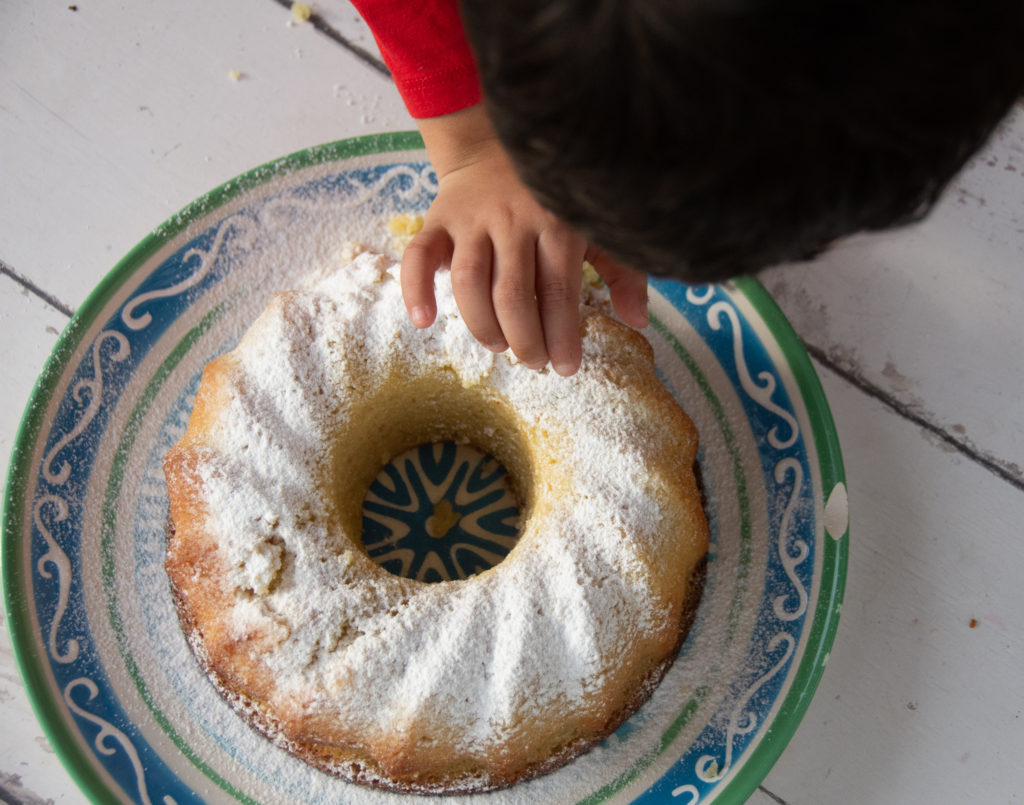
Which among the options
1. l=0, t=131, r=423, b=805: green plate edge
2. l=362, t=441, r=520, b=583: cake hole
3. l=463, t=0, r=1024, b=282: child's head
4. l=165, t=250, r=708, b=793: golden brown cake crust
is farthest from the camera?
l=362, t=441, r=520, b=583: cake hole

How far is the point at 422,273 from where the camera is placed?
0.97 metres

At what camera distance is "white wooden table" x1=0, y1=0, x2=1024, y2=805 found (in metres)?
1.19

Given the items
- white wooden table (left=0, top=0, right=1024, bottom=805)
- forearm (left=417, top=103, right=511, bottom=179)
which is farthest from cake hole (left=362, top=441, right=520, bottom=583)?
white wooden table (left=0, top=0, right=1024, bottom=805)

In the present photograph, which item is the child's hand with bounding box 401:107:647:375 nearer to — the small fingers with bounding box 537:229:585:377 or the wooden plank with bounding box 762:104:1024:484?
the small fingers with bounding box 537:229:585:377

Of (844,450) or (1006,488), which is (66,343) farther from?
(1006,488)

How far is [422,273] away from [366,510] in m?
0.38

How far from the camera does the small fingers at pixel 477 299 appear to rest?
0.96 metres

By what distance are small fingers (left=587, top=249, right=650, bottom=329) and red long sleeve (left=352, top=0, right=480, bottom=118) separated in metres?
0.29

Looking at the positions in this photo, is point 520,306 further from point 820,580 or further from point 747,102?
point 820,580

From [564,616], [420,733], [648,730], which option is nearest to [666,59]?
[564,616]

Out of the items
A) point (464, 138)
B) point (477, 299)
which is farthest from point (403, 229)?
point (477, 299)

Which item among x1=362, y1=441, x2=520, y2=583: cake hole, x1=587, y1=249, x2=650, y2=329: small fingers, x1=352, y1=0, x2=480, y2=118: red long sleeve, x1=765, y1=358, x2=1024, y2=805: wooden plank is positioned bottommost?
x1=765, y1=358, x2=1024, y2=805: wooden plank

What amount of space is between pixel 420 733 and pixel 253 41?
1.08 metres

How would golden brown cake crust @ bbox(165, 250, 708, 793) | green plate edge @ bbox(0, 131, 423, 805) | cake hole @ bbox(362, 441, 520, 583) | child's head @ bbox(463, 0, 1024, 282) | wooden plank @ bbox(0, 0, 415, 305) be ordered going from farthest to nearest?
wooden plank @ bbox(0, 0, 415, 305) < cake hole @ bbox(362, 441, 520, 583) < green plate edge @ bbox(0, 131, 423, 805) < golden brown cake crust @ bbox(165, 250, 708, 793) < child's head @ bbox(463, 0, 1024, 282)
